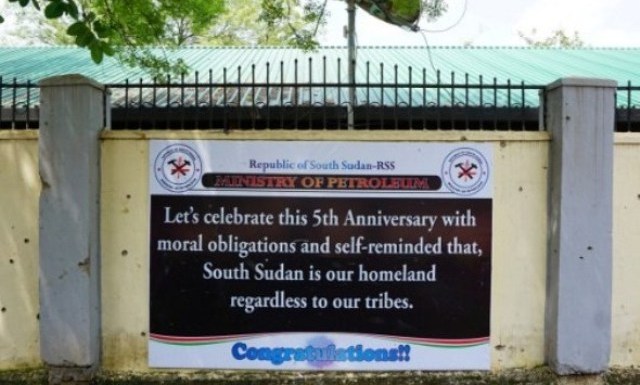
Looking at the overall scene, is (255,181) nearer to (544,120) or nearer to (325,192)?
(325,192)

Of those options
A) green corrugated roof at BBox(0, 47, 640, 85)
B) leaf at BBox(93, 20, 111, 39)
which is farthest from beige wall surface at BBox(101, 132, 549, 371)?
green corrugated roof at BBox(0, 47, 640, 85)

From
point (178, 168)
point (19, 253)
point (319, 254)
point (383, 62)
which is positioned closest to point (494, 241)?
point (319, 254)

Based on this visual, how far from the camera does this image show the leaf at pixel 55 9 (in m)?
3.77

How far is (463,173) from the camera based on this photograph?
444cm

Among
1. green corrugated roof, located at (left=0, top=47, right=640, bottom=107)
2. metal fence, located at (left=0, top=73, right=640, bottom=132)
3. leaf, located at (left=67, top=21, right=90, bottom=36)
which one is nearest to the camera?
leaf, located at (left=67, top=21, right=90, bottom=36)

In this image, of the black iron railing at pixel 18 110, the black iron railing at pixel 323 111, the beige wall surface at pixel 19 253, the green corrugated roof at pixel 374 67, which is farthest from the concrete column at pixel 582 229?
the black iron railing at pixel 18 110

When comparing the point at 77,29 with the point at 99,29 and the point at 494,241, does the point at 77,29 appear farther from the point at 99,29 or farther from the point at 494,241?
the point at 494,241

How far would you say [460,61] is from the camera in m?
8.15

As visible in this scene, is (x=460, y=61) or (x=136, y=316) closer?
(x=136, y=316)

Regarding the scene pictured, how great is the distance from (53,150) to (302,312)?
88.7 inches

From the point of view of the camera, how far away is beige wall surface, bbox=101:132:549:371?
445cm

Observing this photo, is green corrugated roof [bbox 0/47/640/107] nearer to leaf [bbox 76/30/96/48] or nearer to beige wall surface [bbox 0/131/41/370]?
beige wall surface [bbox 0/131/41/370]

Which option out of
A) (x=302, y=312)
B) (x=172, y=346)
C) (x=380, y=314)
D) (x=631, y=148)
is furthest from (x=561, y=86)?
(x=172, y=346)

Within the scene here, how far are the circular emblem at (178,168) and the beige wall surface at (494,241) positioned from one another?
0.10m
